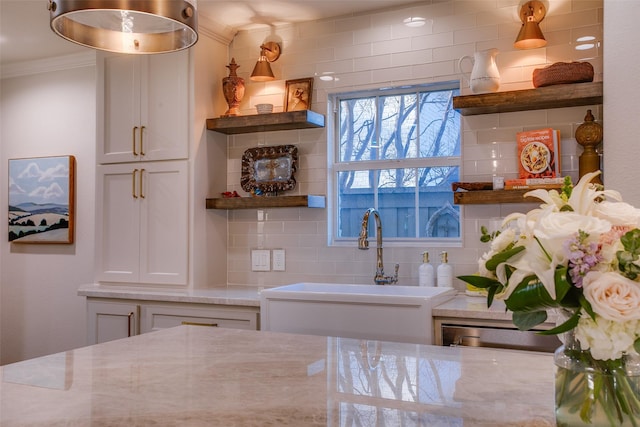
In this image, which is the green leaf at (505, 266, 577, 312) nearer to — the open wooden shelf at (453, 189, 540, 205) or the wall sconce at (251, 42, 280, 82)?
the open wooden shelf at (453, 189, 540, 205)

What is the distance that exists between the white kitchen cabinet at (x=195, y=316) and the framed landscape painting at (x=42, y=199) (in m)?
1.59

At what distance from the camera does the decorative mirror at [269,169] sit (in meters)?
3.75

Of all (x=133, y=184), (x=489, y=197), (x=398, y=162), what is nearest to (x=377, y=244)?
(x=398, y=162)

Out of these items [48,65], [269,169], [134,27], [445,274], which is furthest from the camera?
[48,65]

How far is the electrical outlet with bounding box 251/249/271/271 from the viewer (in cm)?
386

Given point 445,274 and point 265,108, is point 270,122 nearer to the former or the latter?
point 265,108

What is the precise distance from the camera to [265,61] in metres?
3.77

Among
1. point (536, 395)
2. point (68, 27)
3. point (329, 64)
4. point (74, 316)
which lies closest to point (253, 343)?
point (536, 395)

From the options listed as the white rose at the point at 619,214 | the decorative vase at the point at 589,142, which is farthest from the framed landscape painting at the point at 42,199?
the white rose at the point at 619,214

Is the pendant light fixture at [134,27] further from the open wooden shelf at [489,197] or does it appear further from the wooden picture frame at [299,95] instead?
the wooden picture frame at [299,95]

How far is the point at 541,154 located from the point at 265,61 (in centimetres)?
178

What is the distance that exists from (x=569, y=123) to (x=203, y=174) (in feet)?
7.06

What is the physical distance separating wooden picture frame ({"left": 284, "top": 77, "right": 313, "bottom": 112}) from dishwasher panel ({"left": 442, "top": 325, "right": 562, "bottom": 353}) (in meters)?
1.71

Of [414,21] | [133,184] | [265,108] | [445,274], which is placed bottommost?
[445,274]
